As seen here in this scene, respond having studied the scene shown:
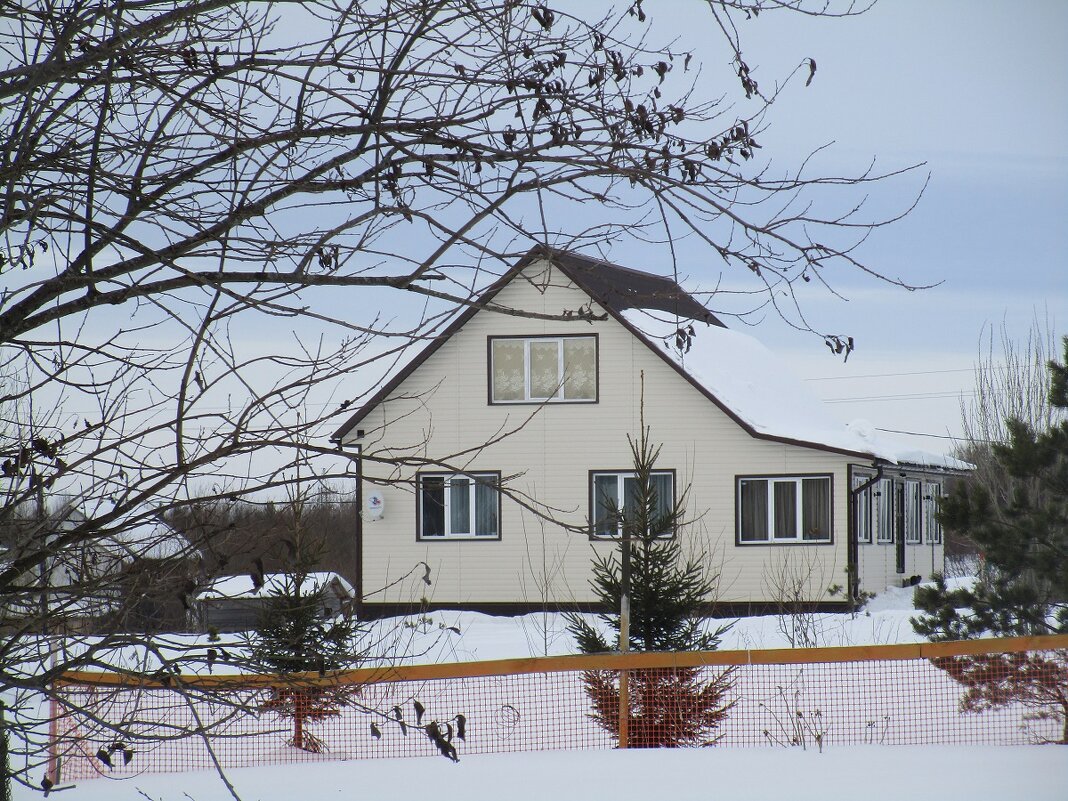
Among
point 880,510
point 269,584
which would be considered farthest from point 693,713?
point 880,510

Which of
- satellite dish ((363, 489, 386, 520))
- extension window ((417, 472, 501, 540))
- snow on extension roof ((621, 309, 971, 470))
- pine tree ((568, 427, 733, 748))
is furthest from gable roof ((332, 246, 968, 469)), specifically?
pine tree ((568, 427, 733, 748))

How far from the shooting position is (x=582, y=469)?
823 inches

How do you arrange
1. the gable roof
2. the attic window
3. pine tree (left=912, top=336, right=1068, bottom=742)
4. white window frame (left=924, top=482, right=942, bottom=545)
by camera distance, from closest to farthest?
pine tree (left=912, top=336, right=1068, bottom=742), the gable roof, the attic window, white window frame (left=924, top=482, right=942, bottom=545)

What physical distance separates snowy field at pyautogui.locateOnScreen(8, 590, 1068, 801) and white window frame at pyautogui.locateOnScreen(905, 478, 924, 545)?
17.5m

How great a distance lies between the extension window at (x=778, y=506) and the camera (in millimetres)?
20359

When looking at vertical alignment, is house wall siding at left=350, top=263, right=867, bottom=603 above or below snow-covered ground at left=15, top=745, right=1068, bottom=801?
above

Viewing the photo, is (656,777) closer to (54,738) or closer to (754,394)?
(54,738)

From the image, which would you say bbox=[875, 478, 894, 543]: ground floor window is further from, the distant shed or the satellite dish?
the distant shed

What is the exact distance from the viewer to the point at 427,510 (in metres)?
21.5

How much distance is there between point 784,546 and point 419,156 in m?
17.4

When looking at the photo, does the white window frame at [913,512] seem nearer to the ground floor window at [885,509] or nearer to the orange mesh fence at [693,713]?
the ground floor window at [885,509]

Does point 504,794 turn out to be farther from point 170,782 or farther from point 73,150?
point 73,150

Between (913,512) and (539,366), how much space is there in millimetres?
9568

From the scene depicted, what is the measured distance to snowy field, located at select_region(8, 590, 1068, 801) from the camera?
6.98 m
